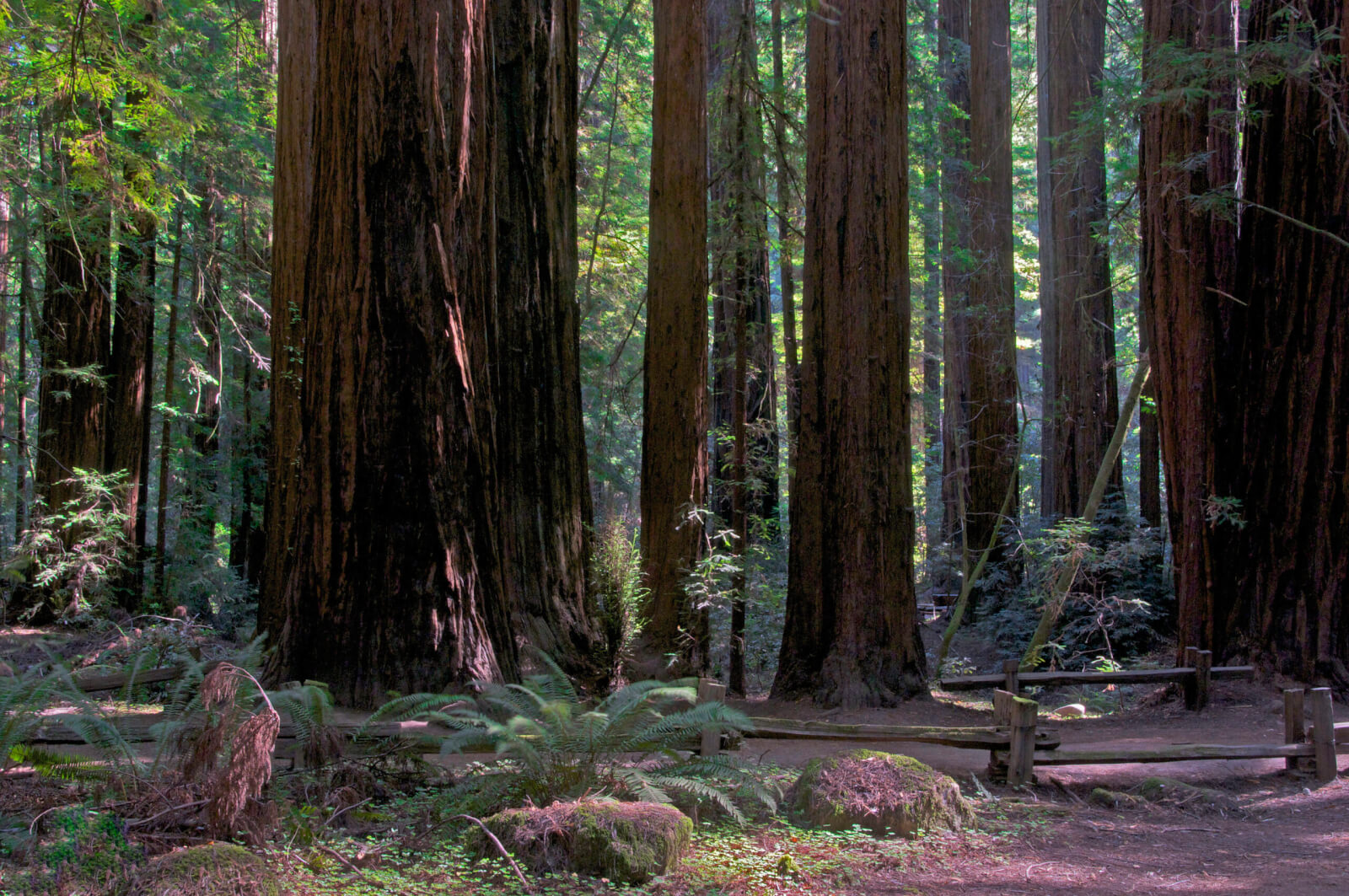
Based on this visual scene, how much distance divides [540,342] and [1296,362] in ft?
24.3

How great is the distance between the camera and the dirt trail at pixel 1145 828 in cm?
436

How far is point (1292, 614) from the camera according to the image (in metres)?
8.91

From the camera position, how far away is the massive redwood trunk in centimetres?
879

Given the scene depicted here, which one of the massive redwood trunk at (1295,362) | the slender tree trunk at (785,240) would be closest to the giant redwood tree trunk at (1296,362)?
the massive redwood trunk at (1295,362)

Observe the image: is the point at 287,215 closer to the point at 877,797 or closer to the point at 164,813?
the point at 164,813

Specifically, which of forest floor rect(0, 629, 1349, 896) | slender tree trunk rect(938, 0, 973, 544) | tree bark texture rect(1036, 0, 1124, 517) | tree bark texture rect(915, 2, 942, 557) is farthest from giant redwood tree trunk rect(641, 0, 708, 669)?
tree bark texture rect(915, 2, 942, 557)

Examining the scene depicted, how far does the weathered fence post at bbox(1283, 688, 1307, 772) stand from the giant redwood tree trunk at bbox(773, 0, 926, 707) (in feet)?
9.68

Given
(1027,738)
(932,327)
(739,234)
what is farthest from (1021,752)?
(932,327)

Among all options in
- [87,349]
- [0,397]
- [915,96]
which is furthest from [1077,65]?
[0,397]

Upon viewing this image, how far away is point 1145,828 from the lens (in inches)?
215

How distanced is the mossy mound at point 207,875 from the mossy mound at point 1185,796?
5.43m

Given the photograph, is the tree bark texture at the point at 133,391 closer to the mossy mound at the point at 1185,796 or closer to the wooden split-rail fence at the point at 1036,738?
the wooden split-rail fence at the point at 1036,738

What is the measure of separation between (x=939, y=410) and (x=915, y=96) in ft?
32.7

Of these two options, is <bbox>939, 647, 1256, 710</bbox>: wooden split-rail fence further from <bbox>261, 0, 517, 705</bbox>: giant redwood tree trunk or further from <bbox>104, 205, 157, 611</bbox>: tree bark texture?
<bbox>104, 205, 157, 611</bbox>: tree bark texture
